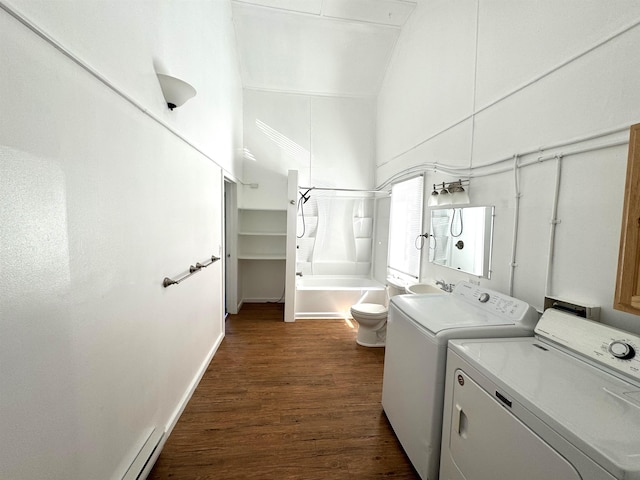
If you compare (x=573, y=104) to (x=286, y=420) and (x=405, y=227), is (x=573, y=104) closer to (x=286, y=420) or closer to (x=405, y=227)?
(x=405, y=227)

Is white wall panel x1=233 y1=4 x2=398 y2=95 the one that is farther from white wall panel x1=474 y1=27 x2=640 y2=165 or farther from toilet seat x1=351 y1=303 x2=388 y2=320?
toilet seat x1=351 y1=303 x2=388 y2=320

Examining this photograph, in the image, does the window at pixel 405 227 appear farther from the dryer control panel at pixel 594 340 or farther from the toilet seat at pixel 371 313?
the dryer control panel at pixel 594 340

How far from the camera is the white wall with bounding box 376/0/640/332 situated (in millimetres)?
1202

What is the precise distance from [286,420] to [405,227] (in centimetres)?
246

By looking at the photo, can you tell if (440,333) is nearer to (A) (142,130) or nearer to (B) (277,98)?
(A) (142,130)

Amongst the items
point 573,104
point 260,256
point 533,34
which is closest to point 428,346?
point 573,104

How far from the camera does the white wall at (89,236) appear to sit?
71 cm

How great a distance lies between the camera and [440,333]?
1.33m

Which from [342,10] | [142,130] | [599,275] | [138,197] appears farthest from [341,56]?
[599,275]

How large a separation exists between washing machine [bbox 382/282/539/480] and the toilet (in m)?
1.00

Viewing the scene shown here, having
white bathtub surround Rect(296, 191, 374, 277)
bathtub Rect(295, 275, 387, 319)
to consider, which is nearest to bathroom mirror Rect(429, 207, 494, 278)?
bathtub Rect(295, 275, 387, 319)

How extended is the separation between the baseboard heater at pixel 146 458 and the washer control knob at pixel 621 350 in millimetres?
2078

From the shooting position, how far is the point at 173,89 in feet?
4.91

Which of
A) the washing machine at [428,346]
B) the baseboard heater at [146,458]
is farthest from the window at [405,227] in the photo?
the baseboard heater at [146,458]
